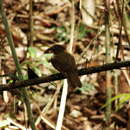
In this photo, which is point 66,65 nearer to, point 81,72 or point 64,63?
point 64,63

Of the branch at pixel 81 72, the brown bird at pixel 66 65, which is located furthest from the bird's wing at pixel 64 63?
the branch at pixel 81 72

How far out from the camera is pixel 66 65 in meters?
2.68

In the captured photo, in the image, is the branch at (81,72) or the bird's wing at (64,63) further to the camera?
the bird's wing at (64,63)

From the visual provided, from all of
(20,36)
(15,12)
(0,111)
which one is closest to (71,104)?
(0,111)

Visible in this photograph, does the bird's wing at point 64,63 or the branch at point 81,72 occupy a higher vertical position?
the branch at point 81,72

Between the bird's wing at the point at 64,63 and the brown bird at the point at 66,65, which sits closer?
the brown bird at the point at 66,65

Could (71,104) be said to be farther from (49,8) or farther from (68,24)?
(49,8)

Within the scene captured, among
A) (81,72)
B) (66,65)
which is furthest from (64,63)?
(81,72)

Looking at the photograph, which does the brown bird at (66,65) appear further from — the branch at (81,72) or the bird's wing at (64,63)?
the branch at (81,72)

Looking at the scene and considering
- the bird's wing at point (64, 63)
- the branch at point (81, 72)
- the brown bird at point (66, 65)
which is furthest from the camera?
the bird's wing at point (64, 63)

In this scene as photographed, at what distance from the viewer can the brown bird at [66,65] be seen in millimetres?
2459

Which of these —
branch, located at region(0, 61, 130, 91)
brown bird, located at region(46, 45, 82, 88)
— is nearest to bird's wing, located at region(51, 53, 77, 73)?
brown bird, located at region(46, 45, 82, 88)

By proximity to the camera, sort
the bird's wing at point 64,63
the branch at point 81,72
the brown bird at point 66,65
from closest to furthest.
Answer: the branch at point 81,72 < the brown bird at point 66,65 < the bird's wing at point 64,63

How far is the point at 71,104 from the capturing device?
467cm
